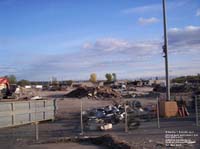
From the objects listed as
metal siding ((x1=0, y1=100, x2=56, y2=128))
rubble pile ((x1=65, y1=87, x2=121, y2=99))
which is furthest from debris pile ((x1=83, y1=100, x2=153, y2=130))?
rubble pile ((x1=65, y1=87, x2=121, y2=99))

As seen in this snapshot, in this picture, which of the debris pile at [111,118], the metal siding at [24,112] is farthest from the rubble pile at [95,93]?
the metal siding at [24,112]

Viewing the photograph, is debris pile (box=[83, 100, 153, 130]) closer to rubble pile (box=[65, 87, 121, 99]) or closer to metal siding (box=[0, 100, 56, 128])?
metal siding (box=[0, 100, 56, 128])

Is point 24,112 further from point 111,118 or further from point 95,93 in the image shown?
point 95,93

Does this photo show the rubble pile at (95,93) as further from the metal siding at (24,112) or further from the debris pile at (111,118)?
the metal siding at (24,112)

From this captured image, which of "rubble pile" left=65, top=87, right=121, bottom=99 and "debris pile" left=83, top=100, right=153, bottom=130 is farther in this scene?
"rubble pile" left=65, top=87, right=121, bottom=99

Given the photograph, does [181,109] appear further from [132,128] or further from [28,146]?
[28,146]

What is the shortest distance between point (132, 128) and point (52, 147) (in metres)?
6.38

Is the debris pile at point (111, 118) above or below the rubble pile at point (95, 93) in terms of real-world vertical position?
below

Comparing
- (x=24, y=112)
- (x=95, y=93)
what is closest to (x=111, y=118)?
(x=24, y=112)

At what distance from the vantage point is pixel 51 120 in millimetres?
27609

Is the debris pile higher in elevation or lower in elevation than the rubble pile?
lower

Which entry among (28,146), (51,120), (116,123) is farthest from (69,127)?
(28,146)

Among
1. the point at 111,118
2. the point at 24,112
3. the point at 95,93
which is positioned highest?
the point at 95,93

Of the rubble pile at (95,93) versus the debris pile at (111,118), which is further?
the rubble pile at (95,93)
